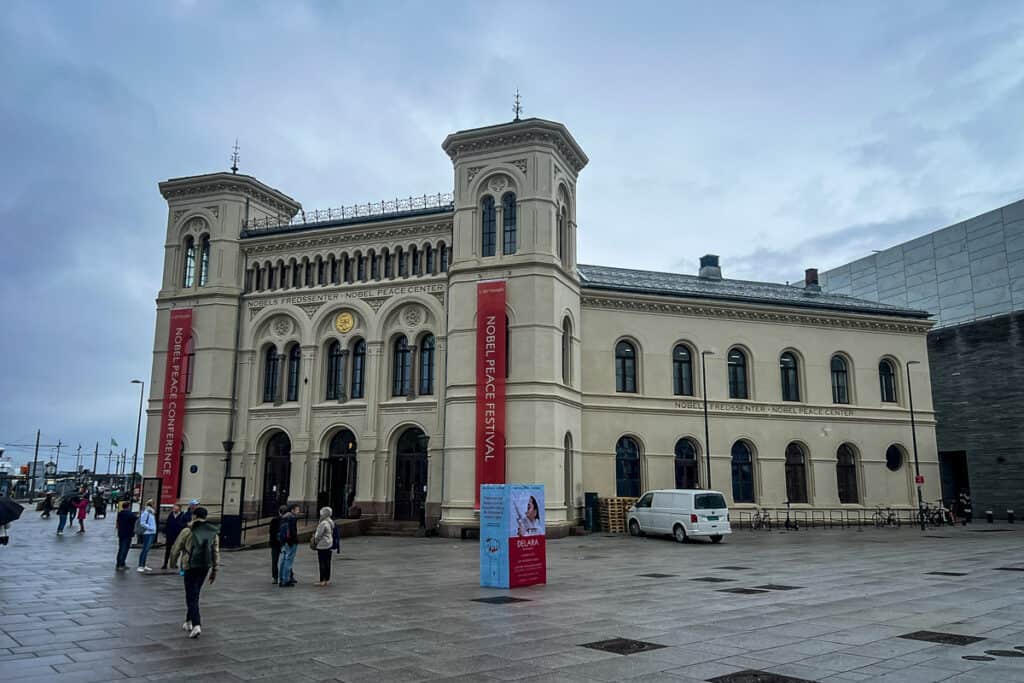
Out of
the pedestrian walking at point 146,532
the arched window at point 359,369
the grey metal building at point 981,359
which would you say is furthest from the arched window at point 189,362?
the grey metal building at point 981,359

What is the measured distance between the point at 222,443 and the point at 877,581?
2921cm

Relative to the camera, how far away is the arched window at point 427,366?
34.9 m

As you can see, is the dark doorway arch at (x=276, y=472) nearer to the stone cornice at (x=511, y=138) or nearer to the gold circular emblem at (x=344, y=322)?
the gold circular emblem at (x=344, y=322)

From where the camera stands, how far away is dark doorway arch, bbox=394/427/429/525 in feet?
111

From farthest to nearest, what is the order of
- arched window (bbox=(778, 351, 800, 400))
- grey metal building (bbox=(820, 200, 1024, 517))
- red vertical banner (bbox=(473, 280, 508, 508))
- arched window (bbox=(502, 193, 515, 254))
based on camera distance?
1. grey metal building (bbox=(820, 200, 1024, 517))
2. arched window (bbox=(778, 351, 800, 400))
3. arched window (bbox=(502, 193, 515, 254))
4. red vertical banner (bbox=(473, 280, 508, 508))

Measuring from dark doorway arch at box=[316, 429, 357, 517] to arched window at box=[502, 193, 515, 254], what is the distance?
11.5 meters

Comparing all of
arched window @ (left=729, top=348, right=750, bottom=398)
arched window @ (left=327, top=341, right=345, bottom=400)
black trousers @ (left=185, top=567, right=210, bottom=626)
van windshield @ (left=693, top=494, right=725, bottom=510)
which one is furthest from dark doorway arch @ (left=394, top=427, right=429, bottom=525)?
black trousers @ (left=185, top=567, right=210, bottom=626)

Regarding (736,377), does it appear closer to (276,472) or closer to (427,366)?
(427,366)

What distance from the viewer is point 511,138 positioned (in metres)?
33.5

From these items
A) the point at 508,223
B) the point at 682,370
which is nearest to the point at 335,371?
the point at 508,223

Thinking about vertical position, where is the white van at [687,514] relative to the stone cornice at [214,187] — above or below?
below

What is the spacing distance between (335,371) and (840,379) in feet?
87.7

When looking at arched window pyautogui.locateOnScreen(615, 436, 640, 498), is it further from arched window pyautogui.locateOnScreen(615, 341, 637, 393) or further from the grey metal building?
the grey metal building

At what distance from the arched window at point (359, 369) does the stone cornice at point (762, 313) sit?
1081cm
